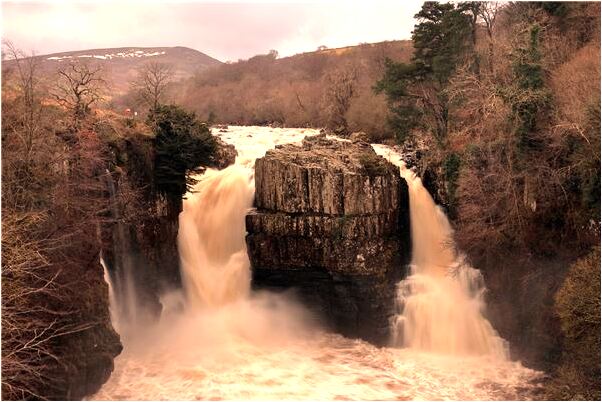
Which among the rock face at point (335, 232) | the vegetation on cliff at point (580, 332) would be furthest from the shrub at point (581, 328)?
the rock face at point (335, 232)

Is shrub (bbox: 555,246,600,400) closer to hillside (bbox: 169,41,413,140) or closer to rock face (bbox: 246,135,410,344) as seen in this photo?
rock face (bbox: 246,135,410,344)

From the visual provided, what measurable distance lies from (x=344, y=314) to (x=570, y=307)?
1033cm

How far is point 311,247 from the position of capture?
76.5 feet

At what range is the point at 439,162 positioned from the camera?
24.6 m

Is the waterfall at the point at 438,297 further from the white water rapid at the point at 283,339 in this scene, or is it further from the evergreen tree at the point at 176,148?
the evergreen tree at the point at 176,148

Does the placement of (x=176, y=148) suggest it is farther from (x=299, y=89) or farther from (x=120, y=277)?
(x=299, y=89)

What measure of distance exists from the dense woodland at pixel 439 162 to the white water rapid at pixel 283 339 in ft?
5.26

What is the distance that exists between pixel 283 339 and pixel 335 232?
567 cm

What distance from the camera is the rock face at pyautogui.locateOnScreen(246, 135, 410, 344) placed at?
2267 cm

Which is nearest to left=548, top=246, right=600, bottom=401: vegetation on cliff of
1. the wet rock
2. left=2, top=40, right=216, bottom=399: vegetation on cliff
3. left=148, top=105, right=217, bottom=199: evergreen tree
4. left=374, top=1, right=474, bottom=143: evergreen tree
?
left=374, top=1, right=474, bottom=143: evergreen tree

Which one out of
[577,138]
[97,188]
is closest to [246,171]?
[97,188]

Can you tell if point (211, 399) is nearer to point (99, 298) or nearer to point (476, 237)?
point (99, 298)

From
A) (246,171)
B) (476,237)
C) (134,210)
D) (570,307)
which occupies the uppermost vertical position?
(246,171)

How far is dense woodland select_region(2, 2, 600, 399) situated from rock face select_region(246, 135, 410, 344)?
3.21 metres
